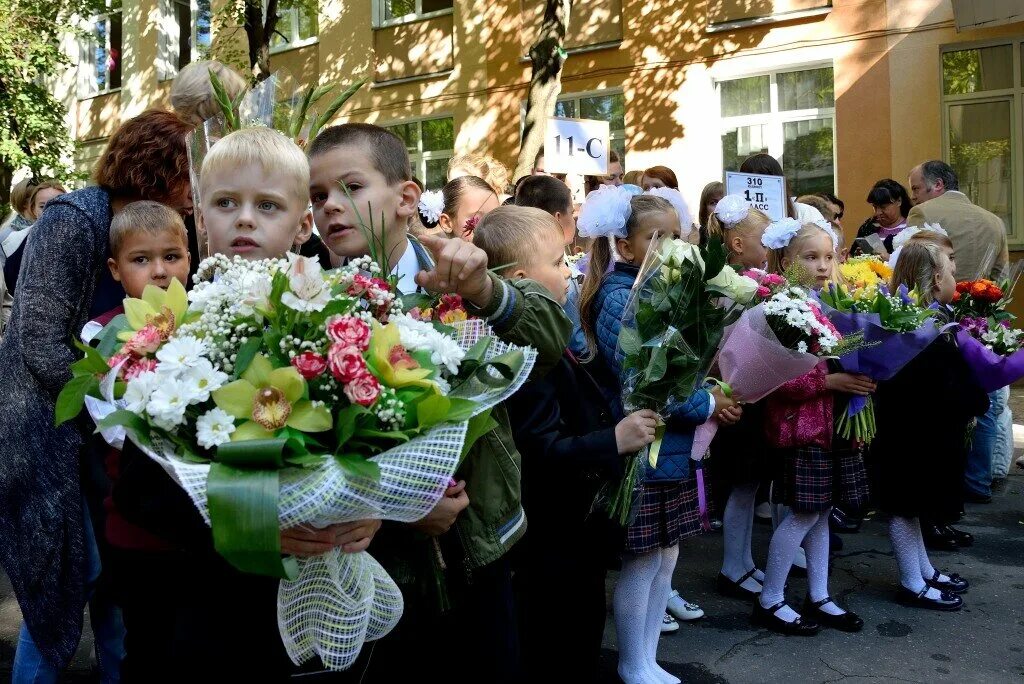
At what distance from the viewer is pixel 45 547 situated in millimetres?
3162

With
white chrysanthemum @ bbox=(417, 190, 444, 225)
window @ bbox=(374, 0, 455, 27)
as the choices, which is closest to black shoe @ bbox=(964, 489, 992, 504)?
white chrysanthemum @ bbox=(417, 190, 444, 225)

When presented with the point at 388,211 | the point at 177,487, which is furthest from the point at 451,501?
the point at 388,211

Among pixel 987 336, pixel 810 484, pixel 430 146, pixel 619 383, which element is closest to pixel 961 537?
pixel 987 336

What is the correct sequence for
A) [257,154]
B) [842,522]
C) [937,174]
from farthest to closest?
[937,174] → [842,522] → [257,154]

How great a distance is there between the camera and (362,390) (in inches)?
71.1

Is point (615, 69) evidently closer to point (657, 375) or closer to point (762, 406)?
point (762, 406)

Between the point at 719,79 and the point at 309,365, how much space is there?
13.6 metres

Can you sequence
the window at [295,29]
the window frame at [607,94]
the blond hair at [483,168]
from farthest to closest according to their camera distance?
1. the window at [295,29]
2. the window frame at [607,94]
3. the blond hair at [483,168]

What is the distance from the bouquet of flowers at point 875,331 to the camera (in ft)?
15.4

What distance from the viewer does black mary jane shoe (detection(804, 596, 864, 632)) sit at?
15.7 feet

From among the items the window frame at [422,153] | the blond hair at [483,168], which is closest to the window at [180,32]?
the window frame at [422,153]

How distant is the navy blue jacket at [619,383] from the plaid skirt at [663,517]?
8 cm

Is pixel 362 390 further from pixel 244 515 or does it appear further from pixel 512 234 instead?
pixel 512 234

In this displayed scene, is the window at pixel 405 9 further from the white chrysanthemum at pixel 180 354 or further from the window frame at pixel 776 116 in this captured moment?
the white chrysanthemum at pixel 180 354
